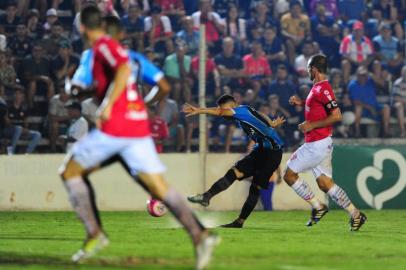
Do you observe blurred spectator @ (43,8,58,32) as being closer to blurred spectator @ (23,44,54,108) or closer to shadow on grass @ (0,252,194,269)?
blurred spectator @ (23,44,54,108)

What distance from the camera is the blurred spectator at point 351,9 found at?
86.5 feet

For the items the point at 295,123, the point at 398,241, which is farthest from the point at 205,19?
the point at 398,241

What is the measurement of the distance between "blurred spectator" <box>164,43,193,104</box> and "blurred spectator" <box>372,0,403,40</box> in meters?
6.26

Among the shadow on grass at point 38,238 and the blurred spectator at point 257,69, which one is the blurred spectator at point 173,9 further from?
the shadow on grass at point 38,238

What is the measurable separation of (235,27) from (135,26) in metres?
2.69

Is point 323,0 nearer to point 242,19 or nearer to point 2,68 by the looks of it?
point 242,19

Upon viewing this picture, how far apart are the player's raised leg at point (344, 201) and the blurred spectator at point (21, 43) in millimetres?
8791

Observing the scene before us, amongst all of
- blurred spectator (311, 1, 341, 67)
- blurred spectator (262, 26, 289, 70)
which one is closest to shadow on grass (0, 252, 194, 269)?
blurred spectator (262, 26, 289, 70)

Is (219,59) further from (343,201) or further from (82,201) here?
(82,201)

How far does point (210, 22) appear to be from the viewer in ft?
80.8

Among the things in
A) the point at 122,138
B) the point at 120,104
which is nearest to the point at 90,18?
the point at 120,104

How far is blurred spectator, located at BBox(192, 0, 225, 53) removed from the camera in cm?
2439

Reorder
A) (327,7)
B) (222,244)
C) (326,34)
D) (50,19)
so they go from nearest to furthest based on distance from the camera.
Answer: (222,244)
(50,19)
(326,34)
(327,7)

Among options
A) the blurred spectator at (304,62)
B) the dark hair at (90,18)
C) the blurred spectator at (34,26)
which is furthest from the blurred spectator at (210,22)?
the dark hair at (90,18)
